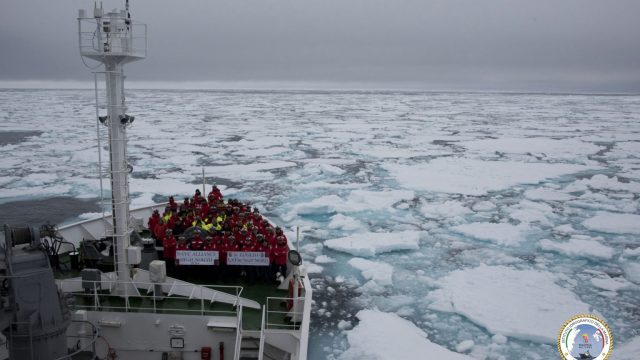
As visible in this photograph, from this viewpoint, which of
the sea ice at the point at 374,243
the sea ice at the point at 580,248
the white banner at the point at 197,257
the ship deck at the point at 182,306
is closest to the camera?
the ship deck at the point at 182,306

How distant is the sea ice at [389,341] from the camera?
19.4ft

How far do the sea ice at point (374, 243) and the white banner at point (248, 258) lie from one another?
354 cm

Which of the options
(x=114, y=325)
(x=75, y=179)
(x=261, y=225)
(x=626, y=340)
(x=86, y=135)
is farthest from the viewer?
(x=86, y=135)

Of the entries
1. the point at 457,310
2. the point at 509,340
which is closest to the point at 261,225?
the point at 457,310

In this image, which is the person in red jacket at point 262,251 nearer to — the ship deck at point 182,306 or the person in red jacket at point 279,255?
the person in red jacket at point 279,255

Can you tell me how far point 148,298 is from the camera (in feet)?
17.6

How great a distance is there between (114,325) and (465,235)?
7264mm

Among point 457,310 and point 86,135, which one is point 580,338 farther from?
point 86,135

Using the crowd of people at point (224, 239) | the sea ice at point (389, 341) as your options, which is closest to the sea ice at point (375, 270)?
the sea ice at point (389, 341)

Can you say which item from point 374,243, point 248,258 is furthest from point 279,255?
point 374,243

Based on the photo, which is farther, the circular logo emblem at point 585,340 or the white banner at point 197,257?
the white banner at point 197,257

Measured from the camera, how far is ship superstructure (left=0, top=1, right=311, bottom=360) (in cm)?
405

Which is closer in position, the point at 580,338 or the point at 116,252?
the point at 116,252

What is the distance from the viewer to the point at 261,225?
662 centimetres
